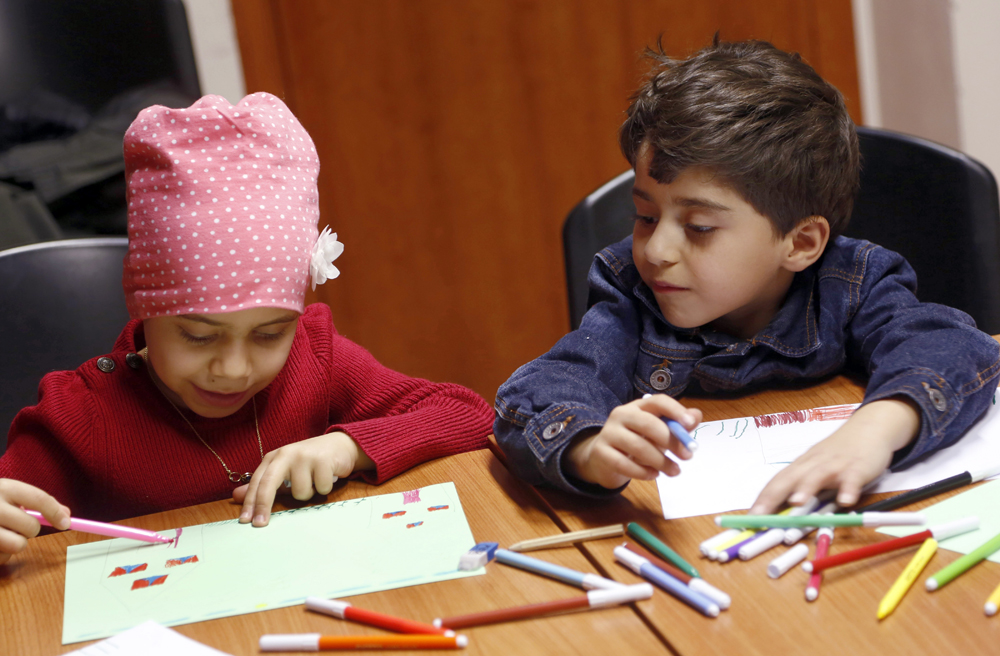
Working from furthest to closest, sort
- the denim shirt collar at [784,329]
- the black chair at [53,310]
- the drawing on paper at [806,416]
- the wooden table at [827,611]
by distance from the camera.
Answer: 1. the black chair at [53,310]
2. the denim shirt collar at [784,329]
3. the drawing on paper at [806,416]
4. the wooden table at [827,611]

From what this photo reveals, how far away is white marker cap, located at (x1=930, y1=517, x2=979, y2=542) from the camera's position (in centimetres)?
62

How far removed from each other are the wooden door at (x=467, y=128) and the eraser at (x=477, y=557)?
1.70 meters

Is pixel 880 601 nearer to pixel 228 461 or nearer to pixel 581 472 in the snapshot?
pixel 581 472

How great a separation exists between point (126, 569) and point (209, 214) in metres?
0.34

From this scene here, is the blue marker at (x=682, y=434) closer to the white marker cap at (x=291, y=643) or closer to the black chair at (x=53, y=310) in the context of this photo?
the white marker cap at (x=291, y=643)

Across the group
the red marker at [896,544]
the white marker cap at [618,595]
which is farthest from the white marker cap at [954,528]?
the white marker cap at [618,595]

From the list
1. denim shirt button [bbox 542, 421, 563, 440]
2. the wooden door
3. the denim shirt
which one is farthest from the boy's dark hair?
the wooden door

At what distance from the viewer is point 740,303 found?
0.99m

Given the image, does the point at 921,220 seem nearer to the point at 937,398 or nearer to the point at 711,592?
the point at 937,398

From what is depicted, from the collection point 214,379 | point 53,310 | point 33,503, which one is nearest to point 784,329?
point 214,379

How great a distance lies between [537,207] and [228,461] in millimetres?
1481

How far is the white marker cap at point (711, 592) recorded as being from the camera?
57 centimetres

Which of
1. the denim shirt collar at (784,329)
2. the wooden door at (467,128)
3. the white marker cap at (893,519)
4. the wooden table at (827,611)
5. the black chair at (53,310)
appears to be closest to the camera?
the wooden table at (827,611)

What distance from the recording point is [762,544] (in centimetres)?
63
